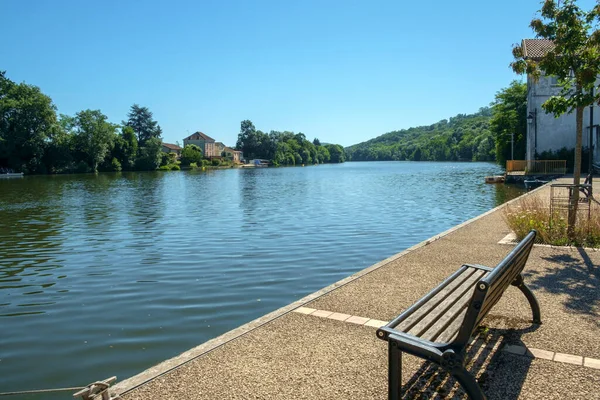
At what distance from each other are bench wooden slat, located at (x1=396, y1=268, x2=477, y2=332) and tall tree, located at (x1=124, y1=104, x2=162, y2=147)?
12124cm

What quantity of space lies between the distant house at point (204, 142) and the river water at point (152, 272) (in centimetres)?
13698

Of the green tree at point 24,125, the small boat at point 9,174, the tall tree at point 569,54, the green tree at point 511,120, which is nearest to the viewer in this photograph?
the tall tree at point 569,54

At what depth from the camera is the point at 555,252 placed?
8.71 metres

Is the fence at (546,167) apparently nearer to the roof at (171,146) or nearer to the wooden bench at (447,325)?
the wooden bench at (447,325)

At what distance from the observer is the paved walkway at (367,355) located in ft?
12.4

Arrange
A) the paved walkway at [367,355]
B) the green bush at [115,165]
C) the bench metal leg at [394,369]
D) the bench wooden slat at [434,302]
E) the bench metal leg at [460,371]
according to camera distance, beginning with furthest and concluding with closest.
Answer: the green bush at [115,165], the paved walkway at [367,355], the bench wooden slat at [434,302], the bench metal leg at [394,369], the bench metal leg at [460,371]

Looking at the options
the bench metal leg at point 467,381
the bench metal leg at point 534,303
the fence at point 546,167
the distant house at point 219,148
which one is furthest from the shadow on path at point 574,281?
the distant house at point 219,148

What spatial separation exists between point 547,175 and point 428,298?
113ft

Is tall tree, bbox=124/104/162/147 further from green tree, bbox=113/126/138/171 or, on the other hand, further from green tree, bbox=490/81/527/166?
green tree, bbox=490/81/527/166

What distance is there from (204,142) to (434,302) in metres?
158

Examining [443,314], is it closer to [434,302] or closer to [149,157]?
[434,302]

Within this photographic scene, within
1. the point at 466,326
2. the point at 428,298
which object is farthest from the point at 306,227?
the point at 466,326

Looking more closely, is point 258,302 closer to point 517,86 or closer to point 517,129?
point 517,129

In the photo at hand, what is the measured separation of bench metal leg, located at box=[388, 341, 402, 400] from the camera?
3.26m
